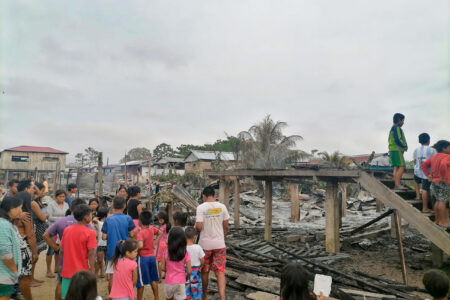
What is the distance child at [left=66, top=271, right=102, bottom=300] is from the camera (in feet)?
8.33

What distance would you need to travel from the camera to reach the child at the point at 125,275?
3514mm

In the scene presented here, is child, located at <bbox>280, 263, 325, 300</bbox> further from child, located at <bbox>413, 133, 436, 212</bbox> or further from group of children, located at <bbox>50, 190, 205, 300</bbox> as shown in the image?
child, located at <bbox>413, 133, 436, 212</bbox>

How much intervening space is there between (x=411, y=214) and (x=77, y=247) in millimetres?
6267

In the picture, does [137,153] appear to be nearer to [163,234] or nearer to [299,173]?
[299,173]

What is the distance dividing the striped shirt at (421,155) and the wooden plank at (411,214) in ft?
2.56

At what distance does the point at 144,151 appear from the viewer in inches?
2456

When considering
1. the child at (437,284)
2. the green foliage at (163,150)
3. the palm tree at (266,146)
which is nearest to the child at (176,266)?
the child at (437,284)

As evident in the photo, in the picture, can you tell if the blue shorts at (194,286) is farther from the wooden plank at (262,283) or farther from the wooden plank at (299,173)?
the wooden plank at (299,173)

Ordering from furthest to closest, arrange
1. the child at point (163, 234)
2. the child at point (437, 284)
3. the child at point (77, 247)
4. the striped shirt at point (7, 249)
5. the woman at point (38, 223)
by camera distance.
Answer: the woman at point (38, 223) < the child at point (163, 234) < the child at point (77, 247) < the striped shirt at point (7, 249) < the child at point (437, 284)

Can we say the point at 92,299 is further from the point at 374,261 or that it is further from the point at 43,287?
A: the point at 374,261

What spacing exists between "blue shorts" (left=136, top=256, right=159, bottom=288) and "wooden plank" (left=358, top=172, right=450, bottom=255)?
502 cm

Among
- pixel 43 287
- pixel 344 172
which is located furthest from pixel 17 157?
pixel 344 172

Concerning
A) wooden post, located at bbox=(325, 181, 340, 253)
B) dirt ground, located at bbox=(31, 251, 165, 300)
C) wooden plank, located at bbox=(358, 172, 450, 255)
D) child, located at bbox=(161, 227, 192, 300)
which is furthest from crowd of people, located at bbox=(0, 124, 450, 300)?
wooden post, located at bbox=(325, 181, 340, 253)

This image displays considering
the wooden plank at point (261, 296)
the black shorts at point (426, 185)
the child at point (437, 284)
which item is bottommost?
the wooden plank at point (261, 296)
